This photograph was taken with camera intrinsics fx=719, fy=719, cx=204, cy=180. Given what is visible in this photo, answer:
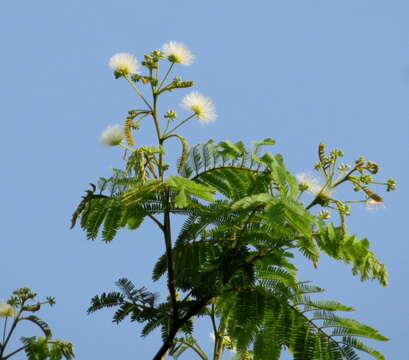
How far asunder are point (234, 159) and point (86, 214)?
3.18ft

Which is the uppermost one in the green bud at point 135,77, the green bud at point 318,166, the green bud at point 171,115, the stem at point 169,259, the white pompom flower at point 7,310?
the green bud at point 135,77

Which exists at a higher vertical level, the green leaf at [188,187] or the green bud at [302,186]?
the green bud at [302,186]

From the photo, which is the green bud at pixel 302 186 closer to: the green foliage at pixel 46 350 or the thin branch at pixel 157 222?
the thin branch at pixel 157 222

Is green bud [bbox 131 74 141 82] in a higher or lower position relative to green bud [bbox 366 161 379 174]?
higher

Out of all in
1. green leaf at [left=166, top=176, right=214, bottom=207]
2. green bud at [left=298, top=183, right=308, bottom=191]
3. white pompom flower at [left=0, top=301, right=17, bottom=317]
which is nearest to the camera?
green leaf at [left=166, top=176, right=214, bottom=207]

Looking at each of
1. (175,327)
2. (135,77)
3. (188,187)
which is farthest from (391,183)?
(135,77)

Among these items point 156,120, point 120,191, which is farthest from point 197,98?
point 120,191

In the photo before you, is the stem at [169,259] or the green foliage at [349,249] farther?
the stem at [169,259]

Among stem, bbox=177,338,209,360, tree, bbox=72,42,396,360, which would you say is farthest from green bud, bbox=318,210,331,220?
stem, bbox=177,338,209,360

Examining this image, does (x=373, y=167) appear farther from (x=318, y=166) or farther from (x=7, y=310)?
(x=7, y=310)

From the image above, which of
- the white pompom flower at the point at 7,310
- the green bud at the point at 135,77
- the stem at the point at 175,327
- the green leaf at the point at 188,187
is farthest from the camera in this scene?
the white pompom flower at the point at 7,310

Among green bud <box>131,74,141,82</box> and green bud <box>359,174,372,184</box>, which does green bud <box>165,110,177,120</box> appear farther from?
green bud <box>359,174,372,184</box>

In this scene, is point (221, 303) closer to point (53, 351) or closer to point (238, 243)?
point (238, 243)

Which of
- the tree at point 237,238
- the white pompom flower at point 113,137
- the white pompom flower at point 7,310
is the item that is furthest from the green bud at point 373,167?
the white pompom flower at point 7,310
